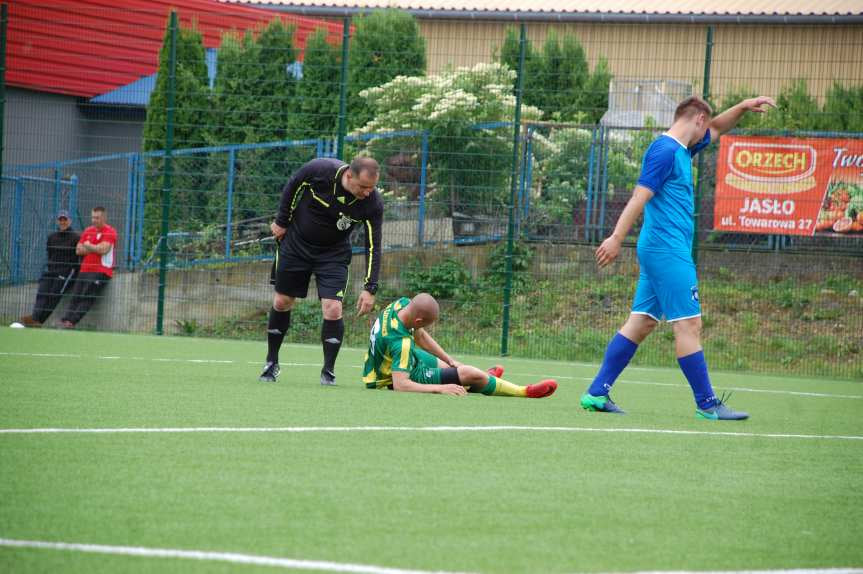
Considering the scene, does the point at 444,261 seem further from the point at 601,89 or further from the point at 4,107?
the point at 4,107

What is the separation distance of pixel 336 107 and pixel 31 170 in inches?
181

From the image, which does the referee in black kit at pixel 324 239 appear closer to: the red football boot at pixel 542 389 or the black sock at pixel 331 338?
the black sock at pixel 331 338

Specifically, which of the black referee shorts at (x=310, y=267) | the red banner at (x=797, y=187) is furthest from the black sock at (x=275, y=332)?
the red banner at (x=797, y=187)

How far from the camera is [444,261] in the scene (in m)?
14.8

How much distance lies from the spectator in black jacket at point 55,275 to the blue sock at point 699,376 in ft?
35.3

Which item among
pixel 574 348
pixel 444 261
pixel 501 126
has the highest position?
pixel 501 126

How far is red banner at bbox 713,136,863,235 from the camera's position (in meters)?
13.6

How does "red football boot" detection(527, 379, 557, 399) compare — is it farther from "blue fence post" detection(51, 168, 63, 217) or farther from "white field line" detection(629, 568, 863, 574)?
"blue fence post" detection(51, 168, 63, 217)

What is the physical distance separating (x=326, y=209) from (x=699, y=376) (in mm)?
3168

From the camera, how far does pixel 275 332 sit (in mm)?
9031

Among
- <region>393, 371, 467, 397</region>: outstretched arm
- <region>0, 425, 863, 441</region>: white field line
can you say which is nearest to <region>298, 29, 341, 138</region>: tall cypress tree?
<region>393, 371, 467, 397</region>: outstretched arm

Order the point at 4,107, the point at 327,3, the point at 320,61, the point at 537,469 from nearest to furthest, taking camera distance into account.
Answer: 1. the point at 537,469
2. the point at 4,107
3. the point at 320,61
4. the point at 327,3

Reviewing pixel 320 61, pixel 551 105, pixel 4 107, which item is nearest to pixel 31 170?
pixel 4 107

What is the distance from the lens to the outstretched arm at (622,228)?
6.93m
